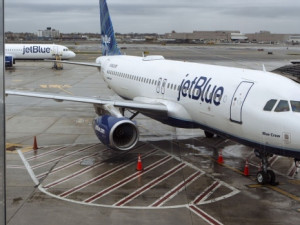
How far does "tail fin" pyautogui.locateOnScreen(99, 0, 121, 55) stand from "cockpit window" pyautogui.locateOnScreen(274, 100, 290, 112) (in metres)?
18.3

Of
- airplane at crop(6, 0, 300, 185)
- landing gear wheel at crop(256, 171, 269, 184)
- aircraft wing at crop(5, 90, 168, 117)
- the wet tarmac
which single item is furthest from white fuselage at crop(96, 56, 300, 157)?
the wet tarmac

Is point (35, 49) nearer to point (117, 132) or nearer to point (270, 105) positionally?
point (117, 132)

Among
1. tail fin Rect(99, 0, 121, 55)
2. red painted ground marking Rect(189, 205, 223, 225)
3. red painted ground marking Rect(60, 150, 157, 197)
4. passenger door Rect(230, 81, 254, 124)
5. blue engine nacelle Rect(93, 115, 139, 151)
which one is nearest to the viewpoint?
red painted ground marking Rect(189, 205, 223, 225)

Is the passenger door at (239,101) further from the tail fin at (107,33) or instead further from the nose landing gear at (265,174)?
the tail fin at (107,33)

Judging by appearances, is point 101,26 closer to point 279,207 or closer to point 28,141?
point 28,141


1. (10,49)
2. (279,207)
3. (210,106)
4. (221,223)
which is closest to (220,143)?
(210,106)

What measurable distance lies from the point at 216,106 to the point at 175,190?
363 cm

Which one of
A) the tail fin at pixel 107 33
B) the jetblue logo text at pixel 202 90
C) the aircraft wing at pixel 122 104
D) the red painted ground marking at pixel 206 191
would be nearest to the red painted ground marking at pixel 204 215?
the red painted ground marking at pixel 206 191

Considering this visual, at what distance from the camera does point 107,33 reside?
3025 cm

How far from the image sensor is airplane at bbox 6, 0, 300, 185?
Result: 12.8 meters

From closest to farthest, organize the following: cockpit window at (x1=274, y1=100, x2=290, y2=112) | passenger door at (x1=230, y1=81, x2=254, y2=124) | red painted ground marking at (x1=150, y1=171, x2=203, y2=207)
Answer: red painted ground marking at (x1=150, y1=171, x2=203, y2=207), cockpit window at (x1=274, y1=100, x2=290, y2=112), passenger door at (x1=230, y1=81, x2=254, y2=124)

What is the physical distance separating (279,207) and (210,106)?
483 cm

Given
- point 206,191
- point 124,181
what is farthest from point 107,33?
point 206,191

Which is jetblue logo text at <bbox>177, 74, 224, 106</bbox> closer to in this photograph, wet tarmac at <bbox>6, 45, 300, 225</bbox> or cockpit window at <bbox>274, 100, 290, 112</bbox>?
cockpit window at <bbox>274, 100, 290, 112</bbox>
